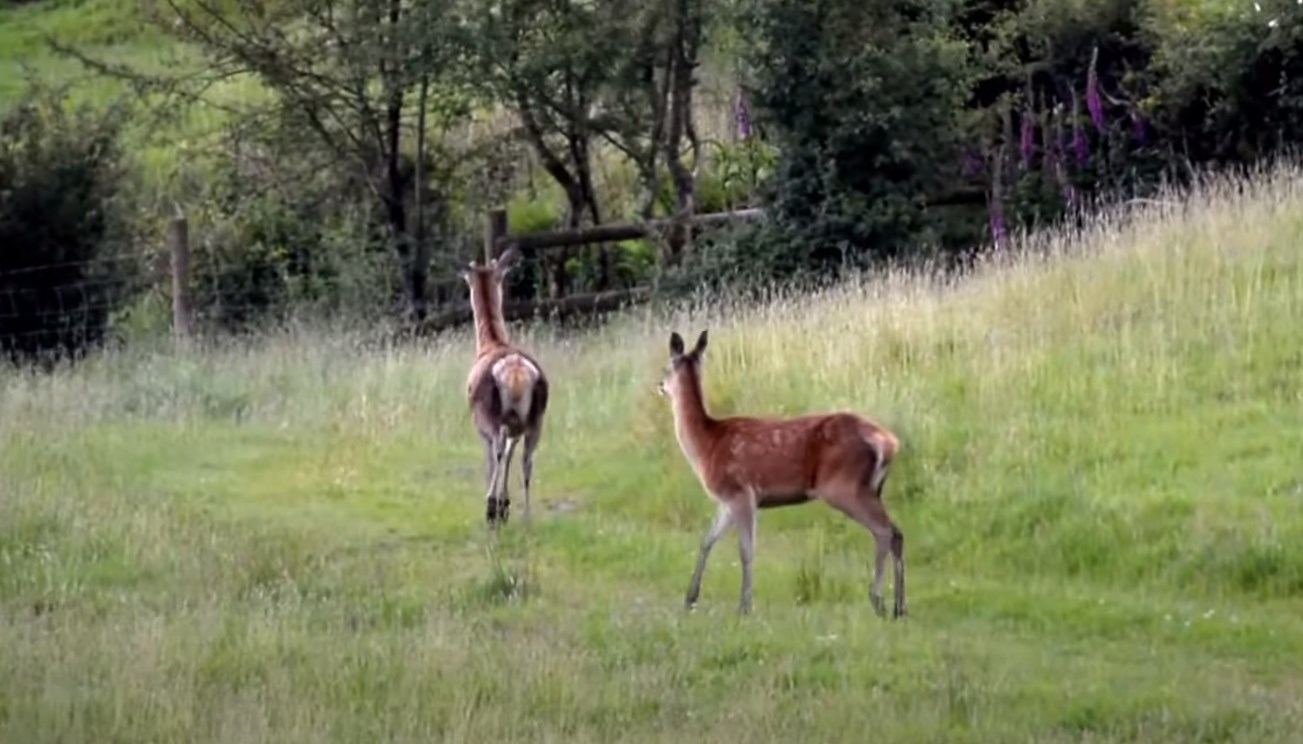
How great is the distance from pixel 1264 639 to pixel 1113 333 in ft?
18.6

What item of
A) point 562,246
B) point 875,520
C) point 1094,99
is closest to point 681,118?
point 562,246

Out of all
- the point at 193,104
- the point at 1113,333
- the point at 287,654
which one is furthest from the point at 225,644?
the point at 193,104

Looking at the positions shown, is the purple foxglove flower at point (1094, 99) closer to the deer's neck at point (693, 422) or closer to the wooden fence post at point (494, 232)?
the wooden fence post at point (494, 232)

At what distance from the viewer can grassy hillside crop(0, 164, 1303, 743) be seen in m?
9.28

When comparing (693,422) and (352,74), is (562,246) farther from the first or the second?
(693,422)

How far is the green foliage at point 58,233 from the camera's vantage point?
24.4 m

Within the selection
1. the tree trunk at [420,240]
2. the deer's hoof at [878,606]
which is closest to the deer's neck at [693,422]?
the deer's hoof at [878,606]

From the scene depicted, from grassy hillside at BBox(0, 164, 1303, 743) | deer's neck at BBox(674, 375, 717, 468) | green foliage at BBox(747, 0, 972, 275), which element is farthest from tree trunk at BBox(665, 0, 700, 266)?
deer's neck at BBox(674, 375, 717, 468)

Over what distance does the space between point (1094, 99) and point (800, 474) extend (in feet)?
41.9

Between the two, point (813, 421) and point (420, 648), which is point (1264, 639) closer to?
point (813, 421)

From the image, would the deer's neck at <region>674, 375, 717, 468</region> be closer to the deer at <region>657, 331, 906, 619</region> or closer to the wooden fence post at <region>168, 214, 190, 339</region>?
the deer at <region>657, 331, 906, 619</region>

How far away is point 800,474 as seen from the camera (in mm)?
11703

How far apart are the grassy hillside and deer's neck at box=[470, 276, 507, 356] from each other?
44.0 inches

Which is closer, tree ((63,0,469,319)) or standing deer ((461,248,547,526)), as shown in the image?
standing deer ((461,248,547,526))
